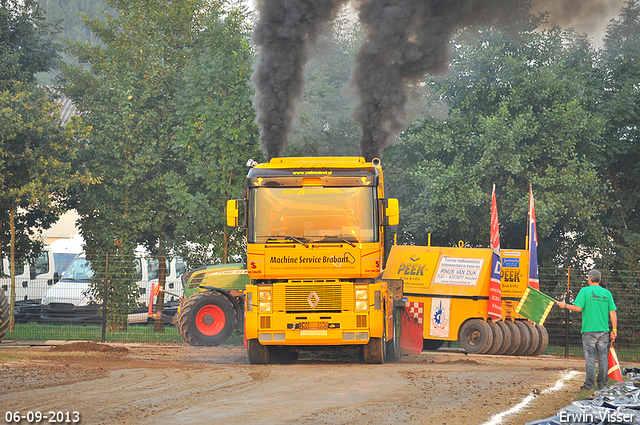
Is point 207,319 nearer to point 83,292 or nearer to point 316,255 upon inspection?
point 316,255

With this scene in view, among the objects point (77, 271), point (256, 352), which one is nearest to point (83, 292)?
point (77, 271)

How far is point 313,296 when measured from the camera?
508 inches

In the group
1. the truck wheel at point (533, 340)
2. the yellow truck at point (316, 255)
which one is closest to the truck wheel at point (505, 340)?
the truck wheel at point (533, 340)

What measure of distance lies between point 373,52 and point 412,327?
23.8 ft

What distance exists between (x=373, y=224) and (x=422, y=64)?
28.6 ft

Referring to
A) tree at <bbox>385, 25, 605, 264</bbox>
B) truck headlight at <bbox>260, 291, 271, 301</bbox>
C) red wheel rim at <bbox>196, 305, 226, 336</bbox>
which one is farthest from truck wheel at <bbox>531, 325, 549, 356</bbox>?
truck headlight at <bbox>260, 291, 271, 301</bbox>

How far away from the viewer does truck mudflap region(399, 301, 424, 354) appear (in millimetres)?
17859

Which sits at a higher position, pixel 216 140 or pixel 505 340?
pixel 216 140

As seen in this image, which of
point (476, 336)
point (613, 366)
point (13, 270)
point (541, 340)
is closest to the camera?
point (613, 366)

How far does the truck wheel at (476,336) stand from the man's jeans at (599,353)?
6.27 meters

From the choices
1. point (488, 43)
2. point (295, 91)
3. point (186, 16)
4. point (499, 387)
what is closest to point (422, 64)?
point (295, 91)

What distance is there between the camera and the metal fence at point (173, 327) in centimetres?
1992

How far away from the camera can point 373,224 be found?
12.9m

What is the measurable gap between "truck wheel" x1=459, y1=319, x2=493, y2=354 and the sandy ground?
237 centimetres
